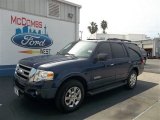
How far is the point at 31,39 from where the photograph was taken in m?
11.4

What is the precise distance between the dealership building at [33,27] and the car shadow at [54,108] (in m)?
4.72

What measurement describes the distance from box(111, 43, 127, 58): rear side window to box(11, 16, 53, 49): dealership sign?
559 centimetres

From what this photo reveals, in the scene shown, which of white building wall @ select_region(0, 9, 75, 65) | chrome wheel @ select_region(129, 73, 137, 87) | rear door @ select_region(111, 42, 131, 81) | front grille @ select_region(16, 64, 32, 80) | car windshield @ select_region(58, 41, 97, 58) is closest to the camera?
front grille @ select_region(16, 64, 32, 80)

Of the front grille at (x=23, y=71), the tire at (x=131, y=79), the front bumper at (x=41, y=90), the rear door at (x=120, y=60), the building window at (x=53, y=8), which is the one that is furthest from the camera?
the building window at (x=53, y=8)

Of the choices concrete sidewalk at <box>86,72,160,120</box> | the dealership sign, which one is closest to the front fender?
concrete sidewalk at <box>86,72,160,120</box>

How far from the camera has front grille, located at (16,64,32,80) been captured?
508cm

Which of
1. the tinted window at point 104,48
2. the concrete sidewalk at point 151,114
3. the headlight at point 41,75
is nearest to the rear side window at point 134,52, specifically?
the tinted window at point 104,48

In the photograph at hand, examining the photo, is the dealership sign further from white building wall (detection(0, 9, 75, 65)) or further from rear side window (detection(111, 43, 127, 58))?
rear side window (detection(111, 43, 127, 58))

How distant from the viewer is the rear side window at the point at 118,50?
6871 millimetres

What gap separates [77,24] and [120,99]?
8.34 metres

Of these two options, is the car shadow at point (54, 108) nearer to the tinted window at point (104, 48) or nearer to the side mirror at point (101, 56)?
the side mirror at point (101, 56)

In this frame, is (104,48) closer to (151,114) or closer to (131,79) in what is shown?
(131,79)

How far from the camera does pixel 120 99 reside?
654 cm

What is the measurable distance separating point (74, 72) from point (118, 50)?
2.42m
